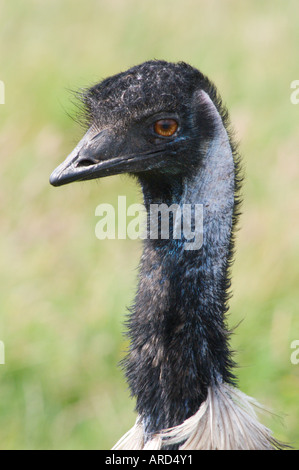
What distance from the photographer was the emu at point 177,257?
2.81 metres

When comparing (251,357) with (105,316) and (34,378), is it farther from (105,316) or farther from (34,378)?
(34,378)

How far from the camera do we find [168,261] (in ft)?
9.39

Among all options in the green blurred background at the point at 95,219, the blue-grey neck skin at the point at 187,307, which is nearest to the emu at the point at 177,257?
the blue-grey neck skin at the point at 187,307

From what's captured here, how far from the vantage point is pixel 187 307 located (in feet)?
9.25

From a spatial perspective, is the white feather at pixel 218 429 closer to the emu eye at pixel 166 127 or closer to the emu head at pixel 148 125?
the emu head at pixel 148 125

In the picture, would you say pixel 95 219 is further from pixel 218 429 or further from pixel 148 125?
pixel 218 429

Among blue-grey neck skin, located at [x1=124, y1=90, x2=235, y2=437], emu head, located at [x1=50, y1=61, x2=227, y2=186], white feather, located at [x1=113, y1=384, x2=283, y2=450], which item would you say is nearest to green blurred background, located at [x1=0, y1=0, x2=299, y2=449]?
white feather, located at [x1=113, y1=384, x2=283, y2=450]

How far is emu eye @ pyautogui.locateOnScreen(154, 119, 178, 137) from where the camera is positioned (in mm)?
2891

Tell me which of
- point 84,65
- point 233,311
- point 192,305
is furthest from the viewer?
point 84,65

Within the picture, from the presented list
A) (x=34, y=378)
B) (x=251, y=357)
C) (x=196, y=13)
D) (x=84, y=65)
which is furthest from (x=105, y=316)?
(x=196, y=13)

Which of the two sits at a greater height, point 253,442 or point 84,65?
point 84,65

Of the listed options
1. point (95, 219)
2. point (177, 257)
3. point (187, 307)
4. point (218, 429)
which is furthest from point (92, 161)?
point (95, 219)

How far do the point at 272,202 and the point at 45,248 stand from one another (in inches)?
57.8

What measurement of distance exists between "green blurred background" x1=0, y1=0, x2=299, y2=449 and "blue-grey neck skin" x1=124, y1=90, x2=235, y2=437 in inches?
41.0
